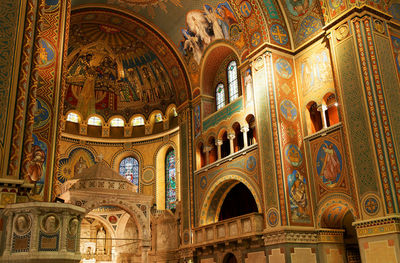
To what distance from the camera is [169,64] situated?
2469 centimetres

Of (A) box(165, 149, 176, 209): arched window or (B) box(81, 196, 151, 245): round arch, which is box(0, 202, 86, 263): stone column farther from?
(A) box(165, 149, 176, 209): arched window

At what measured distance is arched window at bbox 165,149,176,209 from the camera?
2648 centimetres

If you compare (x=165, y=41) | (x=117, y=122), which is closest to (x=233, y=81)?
(x=165, y=41)

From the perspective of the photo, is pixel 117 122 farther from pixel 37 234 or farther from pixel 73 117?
pixel 37 234

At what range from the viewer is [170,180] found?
1067 inches

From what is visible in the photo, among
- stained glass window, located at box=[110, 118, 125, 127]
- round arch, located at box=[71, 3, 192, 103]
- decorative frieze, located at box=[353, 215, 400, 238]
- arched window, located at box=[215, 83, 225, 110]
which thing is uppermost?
round arch, located at box=[71, 3, 192, 103]

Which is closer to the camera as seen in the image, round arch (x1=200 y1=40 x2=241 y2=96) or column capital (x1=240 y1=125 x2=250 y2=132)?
column capital (x1=240 y1=125 x2=250 y2=132)

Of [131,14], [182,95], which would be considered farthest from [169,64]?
[131,14]

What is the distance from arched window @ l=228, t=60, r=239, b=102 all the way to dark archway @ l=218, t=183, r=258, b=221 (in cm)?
457

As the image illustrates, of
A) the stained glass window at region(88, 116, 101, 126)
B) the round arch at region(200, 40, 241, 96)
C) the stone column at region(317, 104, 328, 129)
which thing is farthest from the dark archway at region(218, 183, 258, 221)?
the stained glass window at region(88, 116, 101, 126)

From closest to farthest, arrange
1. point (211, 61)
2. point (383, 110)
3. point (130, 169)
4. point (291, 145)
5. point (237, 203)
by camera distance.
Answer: point (383, 110), point (291, 145), point (237, 203), point (211, 61), point (130, 169)

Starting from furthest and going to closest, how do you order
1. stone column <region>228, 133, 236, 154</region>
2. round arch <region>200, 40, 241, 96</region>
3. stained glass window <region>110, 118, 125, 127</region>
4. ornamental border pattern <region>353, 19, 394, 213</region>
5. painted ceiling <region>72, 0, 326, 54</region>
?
stained glass window <region>110, 118, 125, 127</region> < round arch <region>200, 40, 241, 96</region> < stone column <region>228, 133, 236, 154</region> < painted ceiling <region>72, 0, 326, 54</region> < ornamental border pattern <region>353, 19, 394, 213</region>

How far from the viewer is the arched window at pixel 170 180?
2648cm

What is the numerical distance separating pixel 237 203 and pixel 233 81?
6.34 metres
